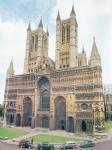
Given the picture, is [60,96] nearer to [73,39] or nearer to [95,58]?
[95,58]

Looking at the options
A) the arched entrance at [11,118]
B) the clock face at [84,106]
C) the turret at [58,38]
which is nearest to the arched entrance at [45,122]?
the arched entrance at [11,118]

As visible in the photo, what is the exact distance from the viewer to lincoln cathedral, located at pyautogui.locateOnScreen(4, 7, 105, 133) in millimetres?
46812

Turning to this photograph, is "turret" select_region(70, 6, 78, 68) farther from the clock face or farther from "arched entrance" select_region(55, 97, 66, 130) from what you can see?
the clock face

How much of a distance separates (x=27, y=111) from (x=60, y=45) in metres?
34.2

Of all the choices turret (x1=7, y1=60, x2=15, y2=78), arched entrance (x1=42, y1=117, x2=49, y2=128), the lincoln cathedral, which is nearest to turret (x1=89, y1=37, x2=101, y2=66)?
the lincoln cathedral

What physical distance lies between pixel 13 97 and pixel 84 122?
27374 millimetres

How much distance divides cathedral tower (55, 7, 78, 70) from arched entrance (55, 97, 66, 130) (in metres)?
23.2

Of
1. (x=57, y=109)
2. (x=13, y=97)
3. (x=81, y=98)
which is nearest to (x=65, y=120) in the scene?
(x=57, y=109)

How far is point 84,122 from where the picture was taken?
47125mm

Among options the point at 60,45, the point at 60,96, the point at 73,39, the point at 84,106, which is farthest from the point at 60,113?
the point at 60,45

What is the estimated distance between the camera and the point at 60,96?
172ft

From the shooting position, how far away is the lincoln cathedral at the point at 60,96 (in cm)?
4681

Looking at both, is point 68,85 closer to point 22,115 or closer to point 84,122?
point 84,122

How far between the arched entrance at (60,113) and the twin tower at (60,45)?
2015 cm
